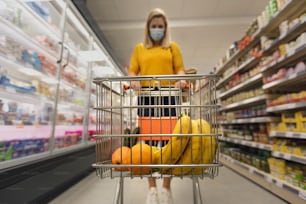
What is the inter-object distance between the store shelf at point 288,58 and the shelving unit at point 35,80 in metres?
2.24

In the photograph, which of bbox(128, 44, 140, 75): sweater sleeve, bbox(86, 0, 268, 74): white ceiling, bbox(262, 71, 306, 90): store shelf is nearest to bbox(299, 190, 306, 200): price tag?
bbox(262, 71, 306, 90): store shelf

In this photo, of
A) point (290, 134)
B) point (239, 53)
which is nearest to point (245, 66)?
point (239, 53)

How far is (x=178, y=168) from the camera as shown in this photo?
79cm

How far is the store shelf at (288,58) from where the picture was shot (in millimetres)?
1661

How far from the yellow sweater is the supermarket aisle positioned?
1081 mm

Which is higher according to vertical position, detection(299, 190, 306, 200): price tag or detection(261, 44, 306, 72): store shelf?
detection(261, 44, 306, 72): store shelf

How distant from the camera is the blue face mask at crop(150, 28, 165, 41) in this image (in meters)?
1.40

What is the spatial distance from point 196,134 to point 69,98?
8.42 ft

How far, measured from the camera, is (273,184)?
6.26 feet

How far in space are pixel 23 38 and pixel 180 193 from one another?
2042 mm

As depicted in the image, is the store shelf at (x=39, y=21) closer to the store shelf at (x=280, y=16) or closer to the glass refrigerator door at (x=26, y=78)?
the glass refrigerator door at (x=26, y=78)

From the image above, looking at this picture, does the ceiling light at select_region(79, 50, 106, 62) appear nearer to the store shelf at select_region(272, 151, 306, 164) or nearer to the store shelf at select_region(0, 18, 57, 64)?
the store shelf at select_region(0, 18, 57, 64)

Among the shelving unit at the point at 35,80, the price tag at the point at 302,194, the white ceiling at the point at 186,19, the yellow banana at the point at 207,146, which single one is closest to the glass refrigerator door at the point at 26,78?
the shelving unit at the point at 35,80

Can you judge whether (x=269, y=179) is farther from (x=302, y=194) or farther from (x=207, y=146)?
(x=207, y=146)
